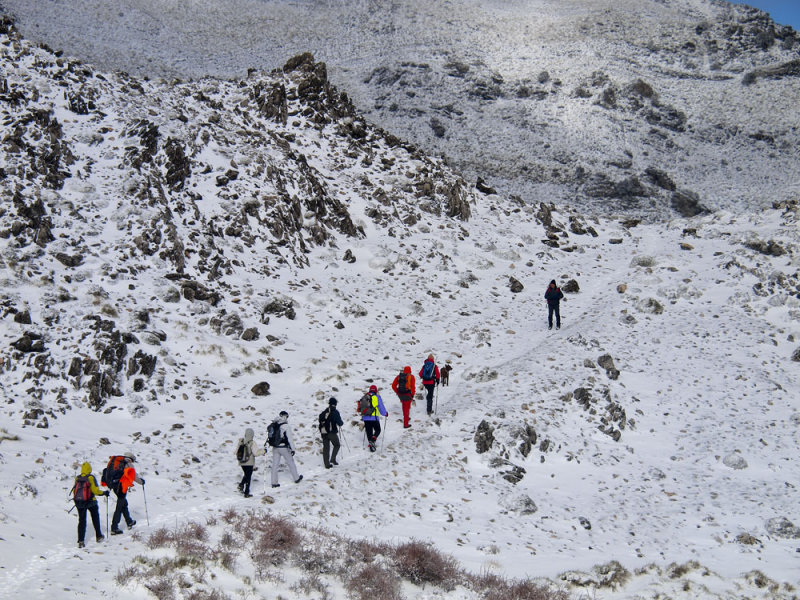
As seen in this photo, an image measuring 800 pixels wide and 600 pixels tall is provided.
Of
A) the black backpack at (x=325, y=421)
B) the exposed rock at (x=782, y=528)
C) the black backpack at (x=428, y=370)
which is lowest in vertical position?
the exposed rock at (x=782, y=528)

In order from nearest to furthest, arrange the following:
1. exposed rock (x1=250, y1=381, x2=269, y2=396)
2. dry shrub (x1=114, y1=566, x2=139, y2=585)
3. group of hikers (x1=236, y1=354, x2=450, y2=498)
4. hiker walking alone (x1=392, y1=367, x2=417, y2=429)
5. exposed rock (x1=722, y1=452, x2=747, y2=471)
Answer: dry shrub (x1=114, y1=566, x2=139, y2=585)
group of hikers (x1=236, y1=354, x2=450, y2=498)
exposed rock (x1=722, y1=452, x2=747, y2=471)
hiker walking alone (x1=392, y1=367, x2=417, y2=429)
exposed rock (x1=250, y1=381, x2=269, y2=396)

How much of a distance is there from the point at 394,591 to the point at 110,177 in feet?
68.5

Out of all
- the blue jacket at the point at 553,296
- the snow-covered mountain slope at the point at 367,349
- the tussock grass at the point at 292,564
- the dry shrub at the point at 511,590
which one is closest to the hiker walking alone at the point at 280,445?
the snow-covered mountain slope at the point at 367,349

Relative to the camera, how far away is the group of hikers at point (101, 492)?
10523 mm

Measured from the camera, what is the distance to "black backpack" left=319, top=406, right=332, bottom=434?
14547mm

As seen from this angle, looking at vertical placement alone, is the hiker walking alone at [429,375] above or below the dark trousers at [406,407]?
above

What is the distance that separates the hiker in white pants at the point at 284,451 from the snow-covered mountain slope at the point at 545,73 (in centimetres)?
3299

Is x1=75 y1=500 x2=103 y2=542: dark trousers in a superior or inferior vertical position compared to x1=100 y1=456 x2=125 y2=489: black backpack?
inferior

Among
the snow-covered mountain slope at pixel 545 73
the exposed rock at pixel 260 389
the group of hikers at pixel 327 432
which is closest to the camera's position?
the group of hikers at pixel 327 432

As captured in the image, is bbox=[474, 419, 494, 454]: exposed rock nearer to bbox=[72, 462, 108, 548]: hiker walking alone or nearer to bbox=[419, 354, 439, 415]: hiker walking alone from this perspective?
bbox=[419, 354, 439, 415]: hiker walking alone

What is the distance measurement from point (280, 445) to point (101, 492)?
3.79 metres

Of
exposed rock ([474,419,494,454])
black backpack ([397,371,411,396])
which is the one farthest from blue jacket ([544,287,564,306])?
black backpack ([397,371,411,396])

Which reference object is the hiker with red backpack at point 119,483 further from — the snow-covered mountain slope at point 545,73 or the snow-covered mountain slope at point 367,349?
the snow-covered mountain slope at point 545,73

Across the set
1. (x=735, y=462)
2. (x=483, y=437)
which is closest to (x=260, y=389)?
(x=483, y=437)
